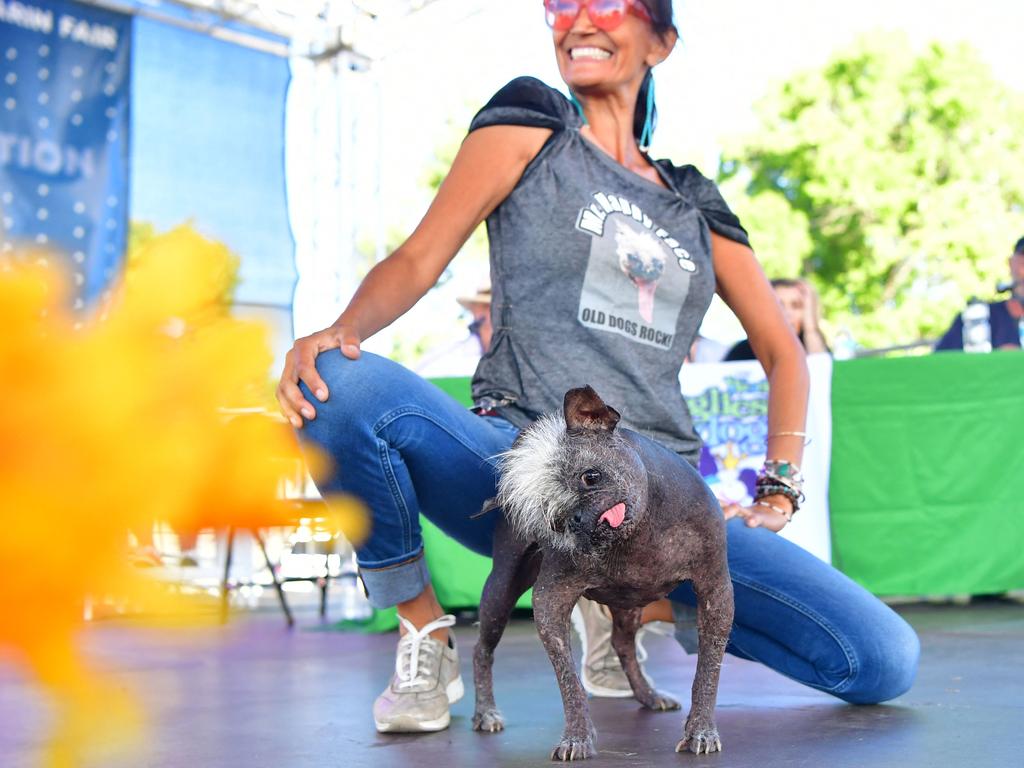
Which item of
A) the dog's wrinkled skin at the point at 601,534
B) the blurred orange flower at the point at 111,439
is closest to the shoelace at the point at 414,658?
the dog's wrinkled skin at the point at 601,534

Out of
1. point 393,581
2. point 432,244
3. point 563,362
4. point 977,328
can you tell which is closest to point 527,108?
point 432,244

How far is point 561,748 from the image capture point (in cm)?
192

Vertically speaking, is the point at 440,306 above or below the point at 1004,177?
below

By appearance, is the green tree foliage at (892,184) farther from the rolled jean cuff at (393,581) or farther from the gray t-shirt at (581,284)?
the rolled jean cuff at (393,581)

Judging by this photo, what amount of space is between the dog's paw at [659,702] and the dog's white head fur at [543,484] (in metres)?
0.80

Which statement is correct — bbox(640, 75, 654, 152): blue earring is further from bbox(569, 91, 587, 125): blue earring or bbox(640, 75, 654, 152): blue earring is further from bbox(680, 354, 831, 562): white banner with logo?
bbox(680, 354, 831, 562): white banner with logo

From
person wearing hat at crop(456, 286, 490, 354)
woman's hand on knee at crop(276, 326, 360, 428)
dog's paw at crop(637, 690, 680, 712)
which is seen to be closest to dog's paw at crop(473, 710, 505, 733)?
dog's paw at crop(637, 690, 680, 712)

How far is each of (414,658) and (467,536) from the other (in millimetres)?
261

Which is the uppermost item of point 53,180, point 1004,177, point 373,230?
point 1004,177

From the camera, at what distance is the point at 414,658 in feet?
7.46

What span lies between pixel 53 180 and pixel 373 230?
7388 millimetres

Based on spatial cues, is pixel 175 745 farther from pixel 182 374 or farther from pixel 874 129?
pixel 874 129

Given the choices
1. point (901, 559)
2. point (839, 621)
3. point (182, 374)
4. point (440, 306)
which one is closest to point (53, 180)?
point (182, 374)

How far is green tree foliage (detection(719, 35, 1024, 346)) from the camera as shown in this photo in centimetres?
1812
